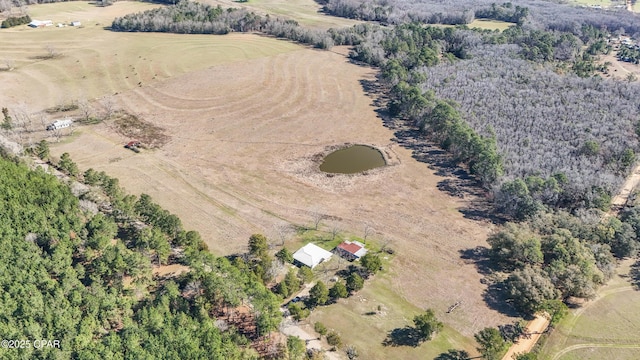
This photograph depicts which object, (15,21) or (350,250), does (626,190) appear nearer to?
(350,250)

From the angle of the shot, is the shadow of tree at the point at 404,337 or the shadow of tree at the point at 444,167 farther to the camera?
the shadow of tree at the point at 444,167

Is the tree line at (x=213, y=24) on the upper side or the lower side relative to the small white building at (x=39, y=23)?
upper

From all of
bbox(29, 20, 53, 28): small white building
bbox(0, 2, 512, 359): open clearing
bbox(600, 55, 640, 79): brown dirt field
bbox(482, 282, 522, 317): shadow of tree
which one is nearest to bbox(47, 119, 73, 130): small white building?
bbox(0, 2, 512, 359): open clearing

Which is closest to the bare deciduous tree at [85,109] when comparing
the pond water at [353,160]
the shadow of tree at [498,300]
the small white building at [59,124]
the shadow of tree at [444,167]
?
the small white building at [59,124]

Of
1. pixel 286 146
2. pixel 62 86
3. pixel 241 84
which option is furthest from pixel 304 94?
pixel 62 86

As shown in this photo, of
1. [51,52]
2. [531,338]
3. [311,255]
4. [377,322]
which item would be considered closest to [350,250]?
[311,255]

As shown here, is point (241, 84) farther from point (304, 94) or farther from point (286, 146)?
point (286, 146)

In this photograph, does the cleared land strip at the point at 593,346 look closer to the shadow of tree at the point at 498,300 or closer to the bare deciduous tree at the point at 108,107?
the shadow of tree at the point at 498,300

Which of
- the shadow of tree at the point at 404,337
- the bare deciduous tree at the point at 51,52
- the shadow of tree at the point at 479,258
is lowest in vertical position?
the shadow of tree at the point at 404,337
